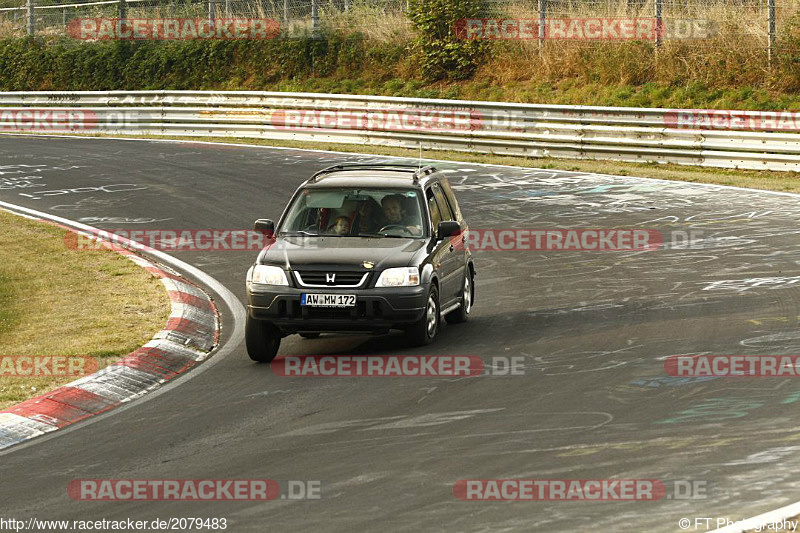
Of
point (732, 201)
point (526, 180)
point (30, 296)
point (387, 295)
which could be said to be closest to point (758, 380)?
point (387, 295)

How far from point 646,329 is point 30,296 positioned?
23.9ft

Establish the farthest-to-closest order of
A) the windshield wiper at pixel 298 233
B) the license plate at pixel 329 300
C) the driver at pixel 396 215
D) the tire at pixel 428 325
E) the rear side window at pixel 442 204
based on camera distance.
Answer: the rear side window at pixel 442 204
the driver at pixel 396 215
the windshield wiper at pixel 298 233
the tire at pixel 428 325
the license plate at pixel 329 300

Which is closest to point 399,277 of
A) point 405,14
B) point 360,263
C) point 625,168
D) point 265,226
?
point 360,263

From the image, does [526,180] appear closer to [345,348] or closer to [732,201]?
[732,201]

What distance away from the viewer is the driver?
12219mm

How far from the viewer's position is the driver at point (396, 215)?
40.1 ft

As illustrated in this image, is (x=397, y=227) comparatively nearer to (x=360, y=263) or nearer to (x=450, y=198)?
(x=360, y=263)

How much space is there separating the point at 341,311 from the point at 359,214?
4.99 feet

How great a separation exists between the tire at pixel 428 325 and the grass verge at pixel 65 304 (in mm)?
2634

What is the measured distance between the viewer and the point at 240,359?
37.4 feet

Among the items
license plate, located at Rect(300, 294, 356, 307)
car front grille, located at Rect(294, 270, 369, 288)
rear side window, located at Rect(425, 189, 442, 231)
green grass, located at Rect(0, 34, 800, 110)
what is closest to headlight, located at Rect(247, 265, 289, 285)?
car front grille, located at Rect(294, 270, 369, 288)

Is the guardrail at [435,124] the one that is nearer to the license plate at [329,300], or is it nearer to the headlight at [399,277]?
the headlight at [399,277]

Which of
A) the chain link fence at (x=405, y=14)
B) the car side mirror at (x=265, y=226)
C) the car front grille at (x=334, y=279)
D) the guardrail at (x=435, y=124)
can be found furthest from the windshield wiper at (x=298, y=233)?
the chain link fence at (x=405, y=14)

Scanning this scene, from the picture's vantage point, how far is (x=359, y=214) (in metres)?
12.2
